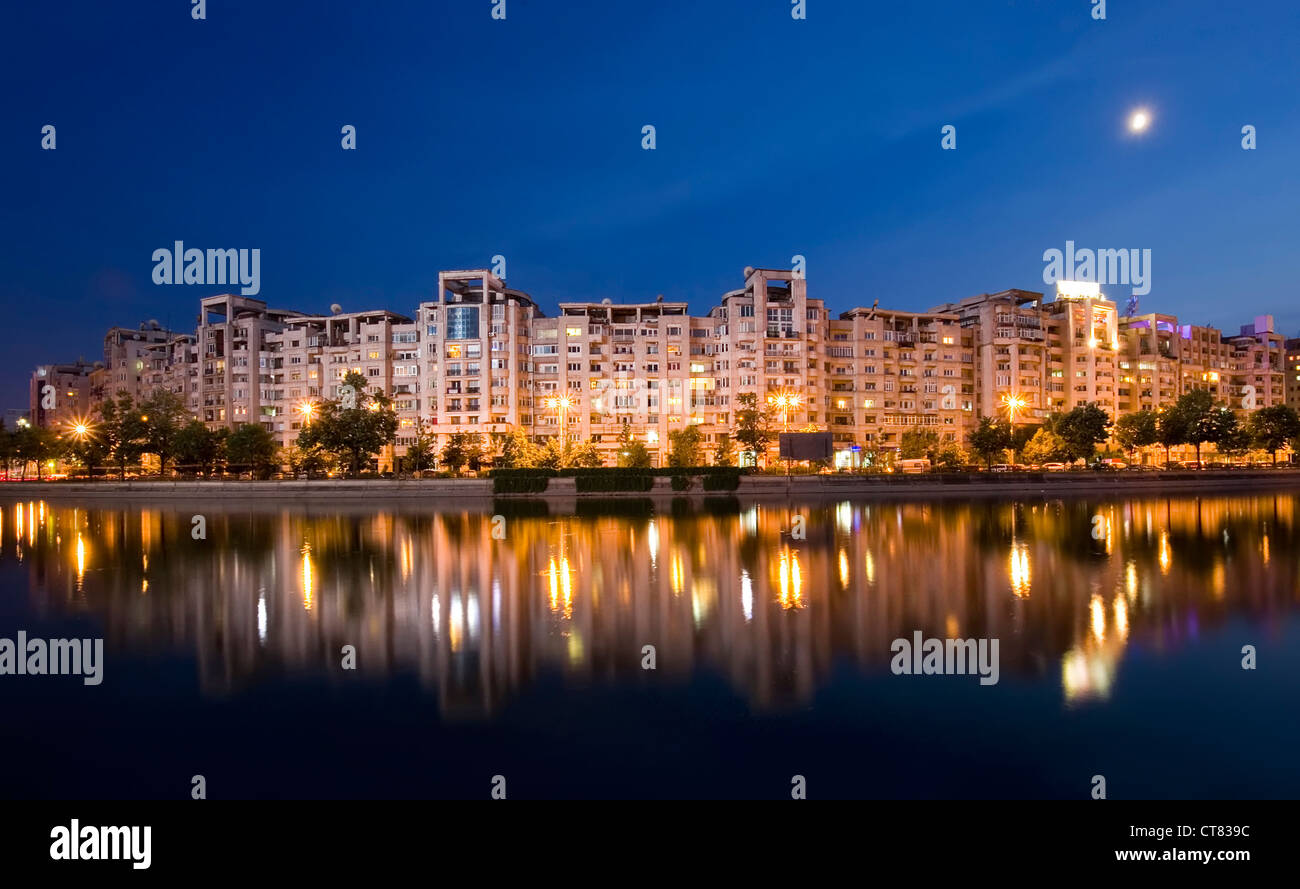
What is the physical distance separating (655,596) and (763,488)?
45.5 metres

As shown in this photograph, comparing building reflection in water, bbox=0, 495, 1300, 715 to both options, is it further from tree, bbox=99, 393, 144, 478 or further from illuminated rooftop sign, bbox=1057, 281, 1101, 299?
illuminated rooftop sign, bbox=1057, 281, 1101, 299

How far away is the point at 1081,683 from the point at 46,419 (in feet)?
774

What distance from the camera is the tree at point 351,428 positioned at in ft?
225

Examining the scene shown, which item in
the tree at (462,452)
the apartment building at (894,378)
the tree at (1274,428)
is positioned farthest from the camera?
the apartment building at (894,378)

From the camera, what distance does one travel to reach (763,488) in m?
61.8

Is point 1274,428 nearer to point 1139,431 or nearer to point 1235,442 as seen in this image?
point 1235,442

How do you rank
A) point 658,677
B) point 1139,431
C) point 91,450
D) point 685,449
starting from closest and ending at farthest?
point 658,677 → point 685,449 → point 91,450 → point 1139,431

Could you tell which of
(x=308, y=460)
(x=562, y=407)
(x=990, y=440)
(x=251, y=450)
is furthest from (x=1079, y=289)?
(x=251, y=450)

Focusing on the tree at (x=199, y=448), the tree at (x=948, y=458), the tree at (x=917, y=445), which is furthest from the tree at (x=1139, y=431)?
the tree at (x=199, y=448)

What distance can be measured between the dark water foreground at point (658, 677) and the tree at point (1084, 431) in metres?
58.4

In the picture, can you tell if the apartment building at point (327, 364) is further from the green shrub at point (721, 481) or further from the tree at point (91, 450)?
the green shrub at point (721, 481)

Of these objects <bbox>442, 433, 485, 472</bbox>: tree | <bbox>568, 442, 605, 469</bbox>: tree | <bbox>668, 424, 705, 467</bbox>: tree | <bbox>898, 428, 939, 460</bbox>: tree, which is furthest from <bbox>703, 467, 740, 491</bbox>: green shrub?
<bbox>898, 428, 939, 460</bbox>: tree

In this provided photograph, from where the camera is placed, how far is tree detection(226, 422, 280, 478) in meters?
75.6
